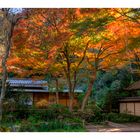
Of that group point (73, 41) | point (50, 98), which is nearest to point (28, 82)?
point (50, 98)

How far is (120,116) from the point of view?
14.0m

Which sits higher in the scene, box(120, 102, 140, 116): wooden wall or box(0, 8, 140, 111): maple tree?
box(0, 8, 140, 111): maple tree

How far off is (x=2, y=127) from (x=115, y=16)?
4.50m

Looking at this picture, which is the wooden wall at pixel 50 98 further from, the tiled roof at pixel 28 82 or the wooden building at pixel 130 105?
the wooden building at pixel 130 105

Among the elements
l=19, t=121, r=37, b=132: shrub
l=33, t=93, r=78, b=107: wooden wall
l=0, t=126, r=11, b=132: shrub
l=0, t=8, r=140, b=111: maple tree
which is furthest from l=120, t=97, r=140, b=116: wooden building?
l=0, t=126, r=11, b=132: shrub

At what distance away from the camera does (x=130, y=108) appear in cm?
1441

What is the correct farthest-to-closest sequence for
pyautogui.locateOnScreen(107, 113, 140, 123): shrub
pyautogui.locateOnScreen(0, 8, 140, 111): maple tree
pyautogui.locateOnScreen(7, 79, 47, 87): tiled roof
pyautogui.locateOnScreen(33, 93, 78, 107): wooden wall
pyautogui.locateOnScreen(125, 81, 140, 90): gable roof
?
pyautogui.locateOnScreen(33, 93, 78, 107): wooden wall
pyautogui.locateOnScreen(7, 79, 47, 87): tiled roof
pyautogui.locateOnScreen(125, 81, 140, 90): gable roof
pyautogui.locateOnScreen(107, 113, 140, 123): shrub
pyautogui.locateOnScreen(0, 8, 140, 111): maple tree

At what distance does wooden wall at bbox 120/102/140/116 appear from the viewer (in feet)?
45.8

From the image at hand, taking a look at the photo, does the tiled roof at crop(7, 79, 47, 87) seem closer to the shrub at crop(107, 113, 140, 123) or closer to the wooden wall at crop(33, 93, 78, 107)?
the wooden wall at crop(33, 93, 78, 107)

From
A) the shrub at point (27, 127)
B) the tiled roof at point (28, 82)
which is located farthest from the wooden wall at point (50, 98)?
the shrub at point (27, 127)

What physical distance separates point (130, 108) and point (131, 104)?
0.15 meters

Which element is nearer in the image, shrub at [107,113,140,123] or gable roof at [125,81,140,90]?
shrub at [107,113,140,123]
